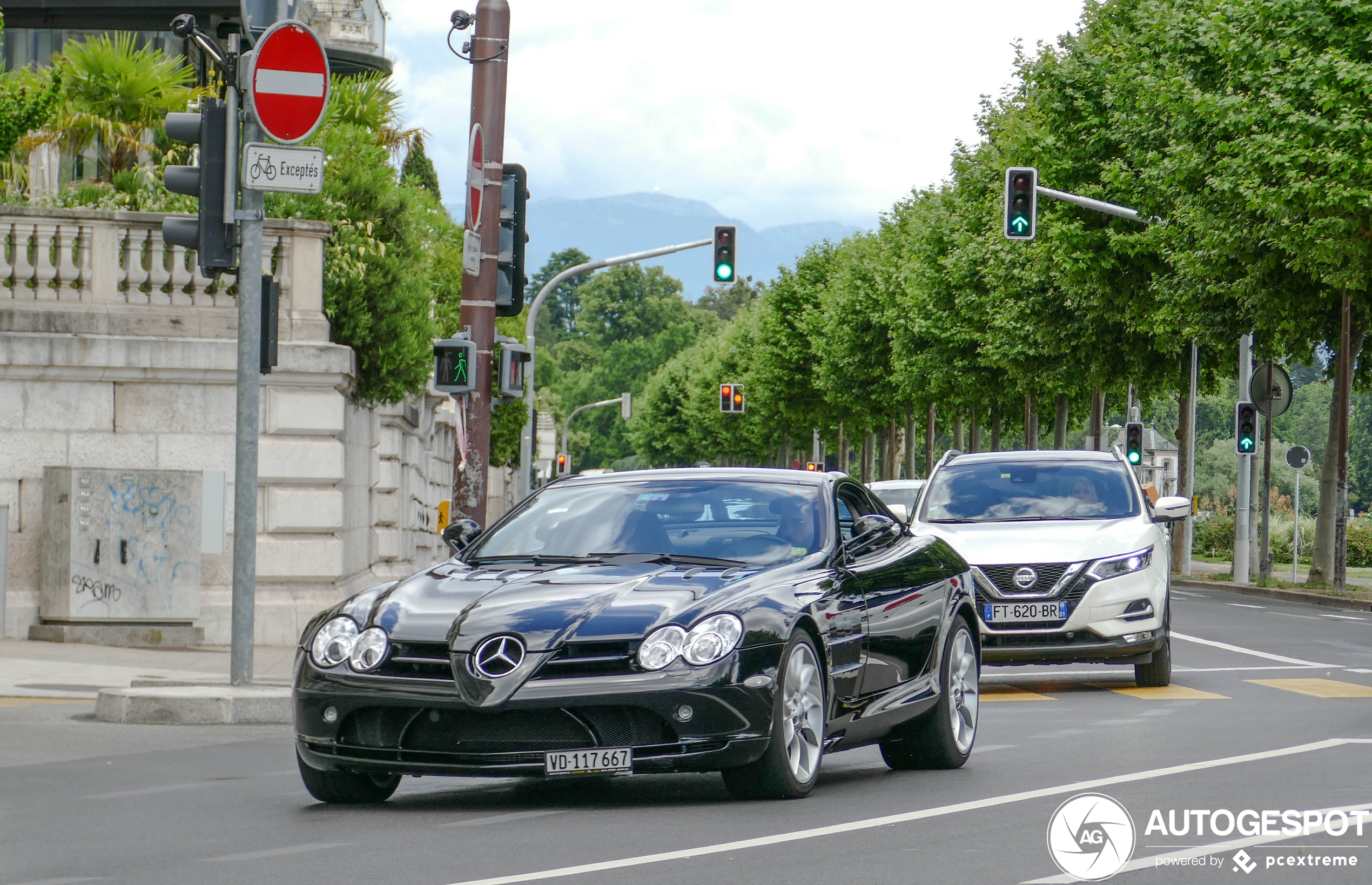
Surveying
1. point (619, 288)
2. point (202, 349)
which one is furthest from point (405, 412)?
point (619, 288)

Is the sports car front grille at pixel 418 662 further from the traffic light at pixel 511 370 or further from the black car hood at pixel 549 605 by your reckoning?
the traffic light at pixel 511 370

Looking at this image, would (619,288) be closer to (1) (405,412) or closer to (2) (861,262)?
(2) (861,262)

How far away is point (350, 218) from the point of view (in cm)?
2144

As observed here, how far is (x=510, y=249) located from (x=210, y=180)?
4624 mm

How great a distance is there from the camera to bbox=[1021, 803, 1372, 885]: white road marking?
6160 mm

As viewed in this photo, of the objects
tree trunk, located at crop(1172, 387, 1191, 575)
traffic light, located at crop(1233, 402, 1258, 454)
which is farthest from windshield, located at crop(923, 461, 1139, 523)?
tree trunk, located at crop(1172, 387, 1191, 575)

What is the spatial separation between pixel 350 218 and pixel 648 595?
14.5m

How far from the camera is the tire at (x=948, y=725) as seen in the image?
30.4 feet

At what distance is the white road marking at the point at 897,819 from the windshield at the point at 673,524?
133 centimetres

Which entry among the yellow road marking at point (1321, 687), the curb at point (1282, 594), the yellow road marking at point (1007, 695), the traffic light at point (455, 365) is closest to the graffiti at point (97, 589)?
the traffic light at point (455, 365)

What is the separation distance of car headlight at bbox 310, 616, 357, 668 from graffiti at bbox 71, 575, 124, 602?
9.80 meters

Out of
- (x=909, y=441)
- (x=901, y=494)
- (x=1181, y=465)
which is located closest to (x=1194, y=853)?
(x=901, y=494)

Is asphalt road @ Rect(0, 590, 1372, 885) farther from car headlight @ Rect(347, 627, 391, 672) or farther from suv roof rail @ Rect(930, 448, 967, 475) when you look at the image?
suv roof rail @ Rect(930, 448, 967, 475)

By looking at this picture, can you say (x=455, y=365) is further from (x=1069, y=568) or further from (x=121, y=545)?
(x=1069, y=568)
